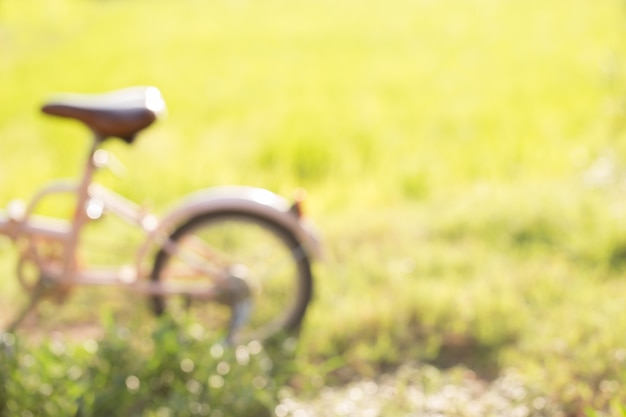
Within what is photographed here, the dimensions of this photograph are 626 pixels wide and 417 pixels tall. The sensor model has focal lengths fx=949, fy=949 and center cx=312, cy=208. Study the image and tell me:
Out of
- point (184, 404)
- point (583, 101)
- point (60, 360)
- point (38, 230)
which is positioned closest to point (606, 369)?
point (184, 404)

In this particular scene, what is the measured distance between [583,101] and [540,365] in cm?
437

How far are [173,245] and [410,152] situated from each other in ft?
10.4

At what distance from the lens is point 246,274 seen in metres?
4.20

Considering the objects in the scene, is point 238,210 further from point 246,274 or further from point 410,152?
point 410,152

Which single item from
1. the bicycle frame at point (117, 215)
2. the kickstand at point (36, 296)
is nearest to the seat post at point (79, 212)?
the bicycle frame at point (117, 215)

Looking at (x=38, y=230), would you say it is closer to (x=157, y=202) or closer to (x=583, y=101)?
(x=157, y=202)

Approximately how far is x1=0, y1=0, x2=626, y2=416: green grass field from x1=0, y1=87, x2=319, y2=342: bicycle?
217mm

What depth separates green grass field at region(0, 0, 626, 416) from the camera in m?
4.15

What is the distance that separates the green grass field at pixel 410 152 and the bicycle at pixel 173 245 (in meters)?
0.22

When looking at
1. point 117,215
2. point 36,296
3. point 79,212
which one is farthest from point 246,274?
point 36,296

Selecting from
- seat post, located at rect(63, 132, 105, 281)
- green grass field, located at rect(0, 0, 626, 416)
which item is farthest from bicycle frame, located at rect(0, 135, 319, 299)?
green grass field, located at rect(0, 0, 626, 416)

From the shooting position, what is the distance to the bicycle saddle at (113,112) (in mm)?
3834

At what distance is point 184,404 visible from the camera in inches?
132

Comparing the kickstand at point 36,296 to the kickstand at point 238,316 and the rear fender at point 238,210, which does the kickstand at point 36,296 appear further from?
the kickstand at point 238,316
